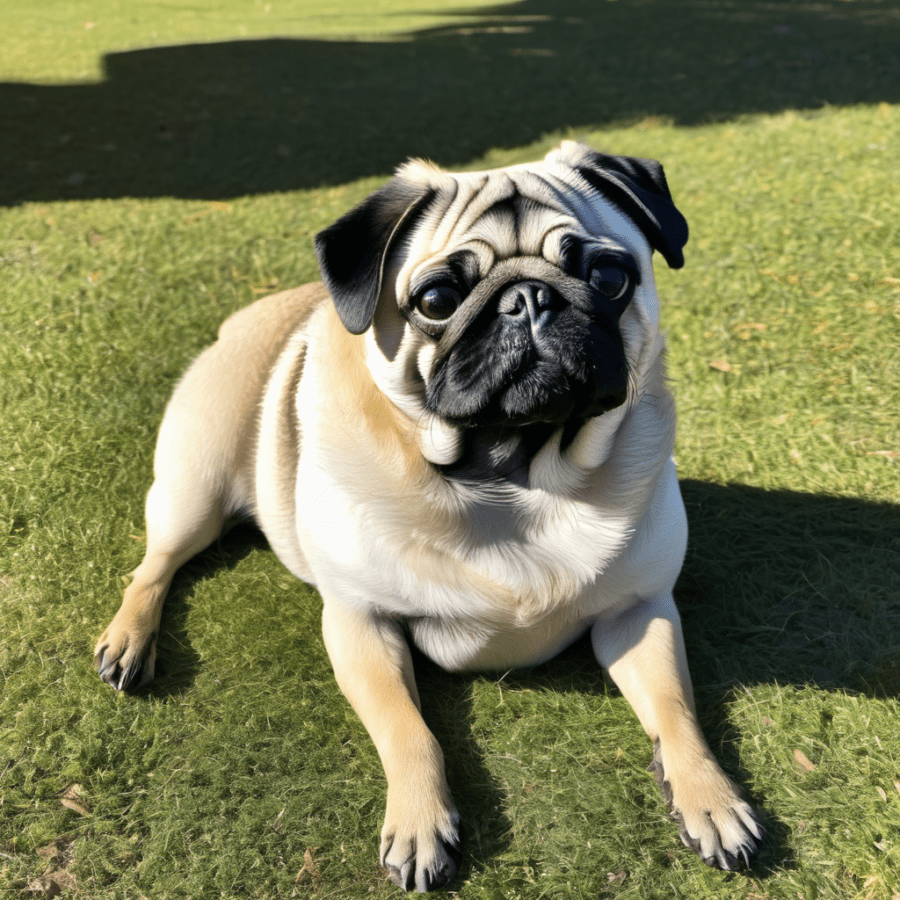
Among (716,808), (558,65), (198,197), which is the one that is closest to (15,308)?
(198,197)

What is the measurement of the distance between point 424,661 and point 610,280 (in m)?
1.44

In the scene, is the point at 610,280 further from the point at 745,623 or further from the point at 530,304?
the point at 745,623

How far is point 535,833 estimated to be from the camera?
7.94 feet

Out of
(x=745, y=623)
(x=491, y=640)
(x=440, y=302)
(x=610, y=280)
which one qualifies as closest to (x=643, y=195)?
(x=610, y=280)

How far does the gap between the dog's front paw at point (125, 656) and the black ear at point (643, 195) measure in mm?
2099

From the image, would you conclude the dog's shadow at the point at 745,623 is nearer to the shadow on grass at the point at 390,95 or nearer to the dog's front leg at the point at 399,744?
the dog's front leg at the point at 399,744

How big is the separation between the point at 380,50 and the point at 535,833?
1122 cm

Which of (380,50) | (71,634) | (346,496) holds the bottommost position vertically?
(380,50)

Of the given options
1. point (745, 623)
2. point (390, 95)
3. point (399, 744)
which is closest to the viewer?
point (399, 744)

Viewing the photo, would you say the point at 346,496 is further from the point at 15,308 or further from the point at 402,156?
the point at 402,156

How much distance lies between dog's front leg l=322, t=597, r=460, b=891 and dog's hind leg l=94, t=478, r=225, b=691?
0.69 m

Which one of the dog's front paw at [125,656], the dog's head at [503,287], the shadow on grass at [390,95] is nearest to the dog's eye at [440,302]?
the dog's head at [503,287]

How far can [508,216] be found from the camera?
2225 millimetres

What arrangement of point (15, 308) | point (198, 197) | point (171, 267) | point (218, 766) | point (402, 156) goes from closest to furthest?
point (218, 766), point (15, 308), point (171, 267), point (198, 197), point (402, 156)
